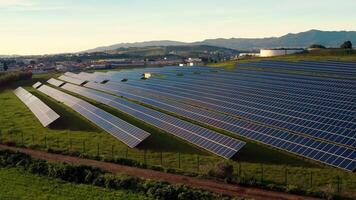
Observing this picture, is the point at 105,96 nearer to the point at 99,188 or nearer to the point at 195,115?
the point at 195,115

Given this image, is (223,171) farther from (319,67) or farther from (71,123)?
(319,67)

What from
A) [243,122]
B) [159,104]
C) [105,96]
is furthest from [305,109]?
[105,96]

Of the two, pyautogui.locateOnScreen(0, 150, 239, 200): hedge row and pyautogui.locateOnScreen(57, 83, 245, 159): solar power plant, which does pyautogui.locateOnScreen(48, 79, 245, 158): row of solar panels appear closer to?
pyautogui.locateOnScreen(57, 83, 245, 159): solar power plant

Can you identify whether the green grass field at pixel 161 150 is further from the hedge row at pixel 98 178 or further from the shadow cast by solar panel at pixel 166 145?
the hedge row at pixel 98 178

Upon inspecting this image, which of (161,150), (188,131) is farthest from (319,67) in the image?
(161,150)

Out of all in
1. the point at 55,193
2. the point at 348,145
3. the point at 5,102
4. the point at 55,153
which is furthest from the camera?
the point at 5,102

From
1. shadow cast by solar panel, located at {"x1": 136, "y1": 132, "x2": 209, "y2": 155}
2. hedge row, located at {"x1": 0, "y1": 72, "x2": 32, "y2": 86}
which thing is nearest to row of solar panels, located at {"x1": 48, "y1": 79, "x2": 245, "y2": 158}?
shadow cast by solar panel, located at {"x1": 136, "y1": 132, "x2": 209, "y2": 155}
